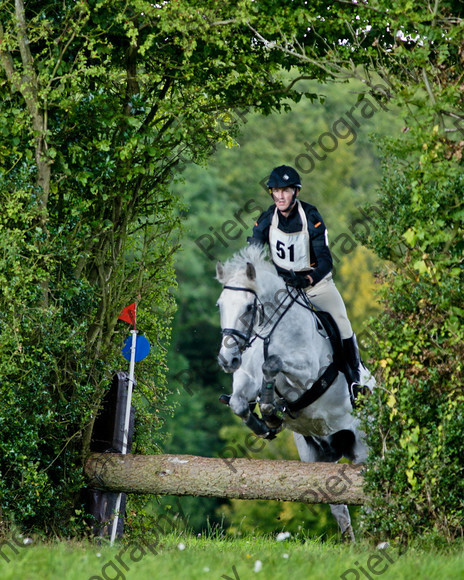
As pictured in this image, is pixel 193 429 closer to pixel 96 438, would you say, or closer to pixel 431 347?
pixel 96 438

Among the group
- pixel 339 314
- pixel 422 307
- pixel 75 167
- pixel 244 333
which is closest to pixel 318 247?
pixel 339 314

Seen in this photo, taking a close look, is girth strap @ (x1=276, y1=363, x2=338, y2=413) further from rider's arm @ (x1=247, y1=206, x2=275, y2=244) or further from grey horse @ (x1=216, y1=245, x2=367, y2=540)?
rider's arm @ (x1=247, y1=206, x2=275, y2=244)

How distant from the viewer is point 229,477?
303 inches

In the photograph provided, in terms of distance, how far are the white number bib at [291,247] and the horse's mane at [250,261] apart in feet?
0.50

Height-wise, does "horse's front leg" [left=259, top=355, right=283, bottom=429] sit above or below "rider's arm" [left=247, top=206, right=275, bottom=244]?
below

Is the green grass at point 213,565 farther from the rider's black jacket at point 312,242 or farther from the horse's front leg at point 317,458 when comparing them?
the horse's front leg at point 317,458

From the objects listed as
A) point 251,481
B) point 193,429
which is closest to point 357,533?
point 251,481

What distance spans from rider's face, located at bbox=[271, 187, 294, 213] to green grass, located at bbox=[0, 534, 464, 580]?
3843 millimetres

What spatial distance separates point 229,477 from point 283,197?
9.32 feet

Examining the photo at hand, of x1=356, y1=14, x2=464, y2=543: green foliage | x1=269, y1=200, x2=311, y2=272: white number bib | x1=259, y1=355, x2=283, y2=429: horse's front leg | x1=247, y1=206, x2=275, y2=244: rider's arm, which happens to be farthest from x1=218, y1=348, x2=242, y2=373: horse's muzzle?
x1=247, y1=206, x2=275, y2=244: rider's arm

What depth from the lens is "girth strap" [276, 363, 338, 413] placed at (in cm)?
869

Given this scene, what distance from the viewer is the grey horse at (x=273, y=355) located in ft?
26.1

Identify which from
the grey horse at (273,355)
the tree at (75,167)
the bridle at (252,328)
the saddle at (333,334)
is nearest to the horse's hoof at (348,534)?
the grey horse at (273,355)

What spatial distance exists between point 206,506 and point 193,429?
A: 2.42 meters
